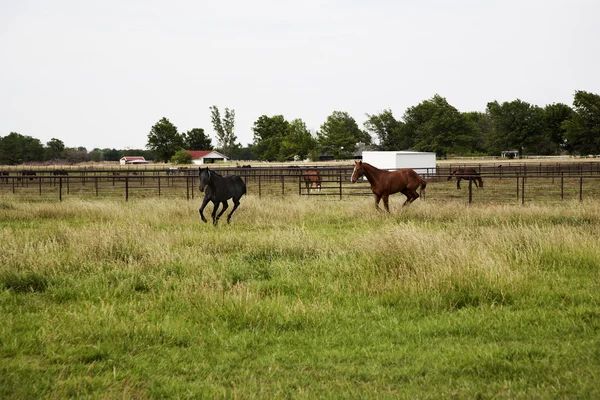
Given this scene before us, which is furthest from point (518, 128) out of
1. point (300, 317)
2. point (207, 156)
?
point (300, 317)

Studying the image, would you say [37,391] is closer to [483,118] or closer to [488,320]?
[488,320]

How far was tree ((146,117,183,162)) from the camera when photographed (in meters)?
100

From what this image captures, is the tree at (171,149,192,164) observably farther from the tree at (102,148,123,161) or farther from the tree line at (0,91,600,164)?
the tree at (102,148,123,161)

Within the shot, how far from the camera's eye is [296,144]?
95125mm

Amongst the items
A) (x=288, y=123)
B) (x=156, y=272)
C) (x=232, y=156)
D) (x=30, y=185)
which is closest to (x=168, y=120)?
(x=288, y=123)

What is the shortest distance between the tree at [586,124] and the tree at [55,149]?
95608 mm

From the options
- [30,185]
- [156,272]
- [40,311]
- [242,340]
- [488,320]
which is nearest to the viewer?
[242,340]

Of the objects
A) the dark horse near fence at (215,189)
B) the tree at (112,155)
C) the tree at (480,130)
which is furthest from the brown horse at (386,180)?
the tree at (112,155)

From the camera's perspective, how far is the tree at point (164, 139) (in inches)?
3957

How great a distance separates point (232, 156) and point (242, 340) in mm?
128047

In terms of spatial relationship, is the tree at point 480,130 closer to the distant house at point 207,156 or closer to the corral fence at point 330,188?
the distant house at point 207,156

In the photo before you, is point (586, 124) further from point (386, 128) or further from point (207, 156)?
point (207, 156)

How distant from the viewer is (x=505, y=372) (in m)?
4.37

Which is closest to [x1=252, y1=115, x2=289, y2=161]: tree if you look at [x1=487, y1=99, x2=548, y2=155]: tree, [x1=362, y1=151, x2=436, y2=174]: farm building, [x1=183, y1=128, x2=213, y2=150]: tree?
[x1=183, y1=128, x2=213, y2=150]: tree
